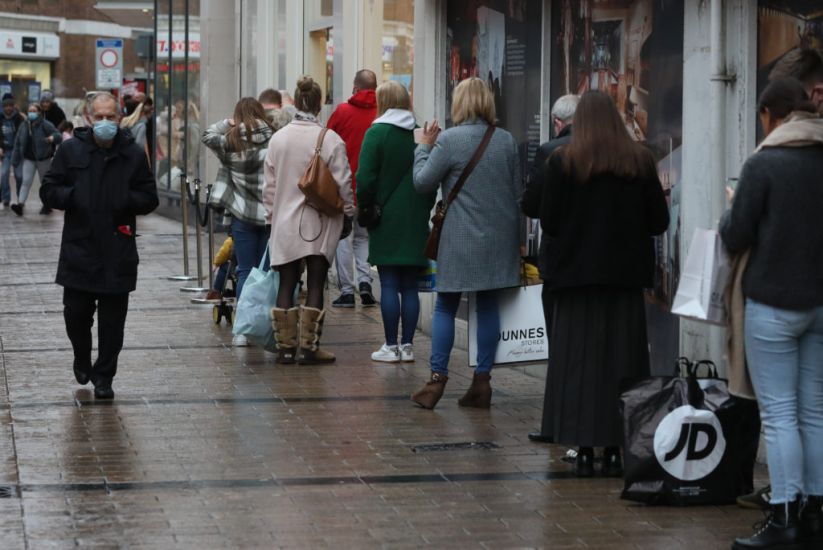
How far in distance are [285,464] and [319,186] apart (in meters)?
3.16

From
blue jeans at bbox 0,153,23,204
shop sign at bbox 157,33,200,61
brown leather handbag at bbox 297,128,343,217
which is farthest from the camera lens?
blue jeans at bbox 0,153,23,204

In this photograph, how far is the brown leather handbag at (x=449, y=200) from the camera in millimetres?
8742

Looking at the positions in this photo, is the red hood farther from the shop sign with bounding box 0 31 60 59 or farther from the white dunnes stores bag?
the shop sign with bounding box 0 31 60 59

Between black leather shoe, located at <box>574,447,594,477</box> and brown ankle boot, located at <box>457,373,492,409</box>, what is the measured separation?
1.73m

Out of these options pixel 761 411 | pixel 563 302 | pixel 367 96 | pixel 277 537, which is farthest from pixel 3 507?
pixel 367 96

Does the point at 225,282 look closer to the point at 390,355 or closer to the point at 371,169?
the point at 390,355

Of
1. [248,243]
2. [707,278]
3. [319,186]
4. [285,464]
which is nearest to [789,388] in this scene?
[707,278]

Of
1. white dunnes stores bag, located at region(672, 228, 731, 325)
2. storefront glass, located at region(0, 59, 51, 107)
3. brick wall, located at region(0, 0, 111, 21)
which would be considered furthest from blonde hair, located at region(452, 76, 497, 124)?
brick wall, located at region(0, 0, 111, 21)

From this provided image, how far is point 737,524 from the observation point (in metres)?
6.42

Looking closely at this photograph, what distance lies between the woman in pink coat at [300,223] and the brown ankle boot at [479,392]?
1.84 m

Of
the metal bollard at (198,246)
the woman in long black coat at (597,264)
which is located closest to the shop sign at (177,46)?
the metal bollard at (198,246)

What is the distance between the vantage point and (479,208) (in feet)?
28.8

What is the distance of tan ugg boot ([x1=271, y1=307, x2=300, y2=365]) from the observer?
10.5 m

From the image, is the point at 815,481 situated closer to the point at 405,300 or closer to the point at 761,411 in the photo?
the point at 761,411
